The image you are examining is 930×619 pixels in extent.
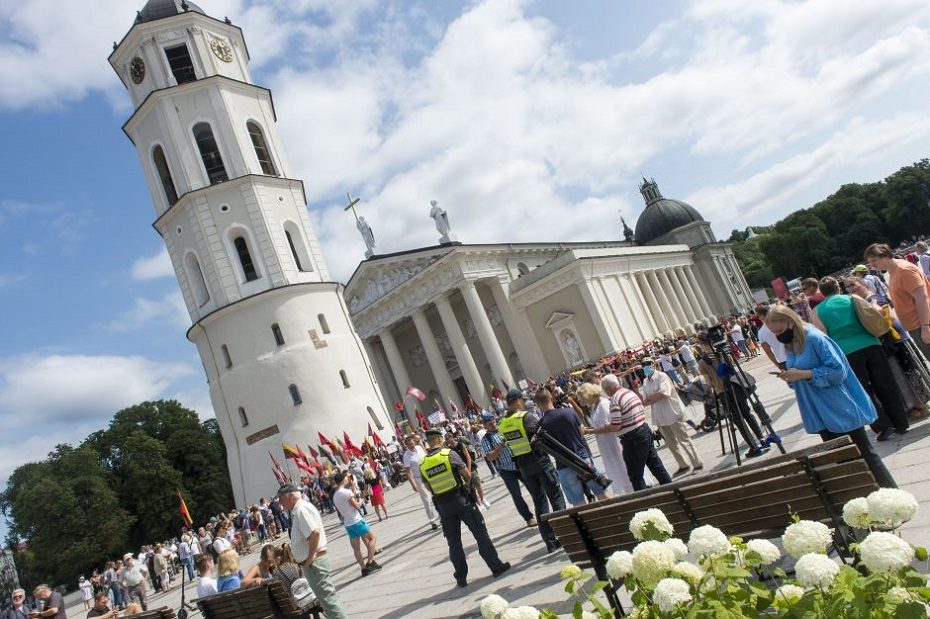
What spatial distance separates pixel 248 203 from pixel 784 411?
Answer: 90.1 ft

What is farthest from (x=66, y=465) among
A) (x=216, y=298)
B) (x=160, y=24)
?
(x=160, y=24)

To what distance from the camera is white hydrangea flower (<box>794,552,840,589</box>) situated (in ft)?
6.98

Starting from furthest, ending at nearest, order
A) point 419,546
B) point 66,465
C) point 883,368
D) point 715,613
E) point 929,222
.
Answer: point 929,222 < point 66,465 < point 419,546 < point 883,368 < point 715,613

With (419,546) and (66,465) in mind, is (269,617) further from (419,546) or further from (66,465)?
(66,465)

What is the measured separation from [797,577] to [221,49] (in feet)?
124

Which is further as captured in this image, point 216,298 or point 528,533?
point 216,298

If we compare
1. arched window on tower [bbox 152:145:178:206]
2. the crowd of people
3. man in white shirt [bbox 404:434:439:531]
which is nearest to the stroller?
the crowd of people

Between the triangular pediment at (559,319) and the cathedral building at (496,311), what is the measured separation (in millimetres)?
65

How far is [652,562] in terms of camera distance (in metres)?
2.51

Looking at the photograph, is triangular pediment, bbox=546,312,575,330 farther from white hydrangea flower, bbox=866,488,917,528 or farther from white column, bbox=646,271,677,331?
white hydrangea flower, bbox=866,488,917,528

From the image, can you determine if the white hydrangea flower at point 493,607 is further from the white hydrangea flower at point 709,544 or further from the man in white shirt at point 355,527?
the man in white shirt at point 355,527

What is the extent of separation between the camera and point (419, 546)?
11.6m

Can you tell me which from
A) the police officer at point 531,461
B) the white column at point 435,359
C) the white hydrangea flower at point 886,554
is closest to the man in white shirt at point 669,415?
the police officer at point 531,461

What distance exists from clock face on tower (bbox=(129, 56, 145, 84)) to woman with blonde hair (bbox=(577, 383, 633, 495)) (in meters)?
33.9
